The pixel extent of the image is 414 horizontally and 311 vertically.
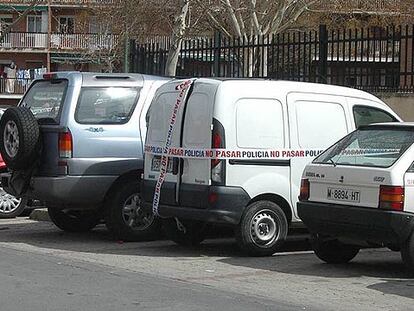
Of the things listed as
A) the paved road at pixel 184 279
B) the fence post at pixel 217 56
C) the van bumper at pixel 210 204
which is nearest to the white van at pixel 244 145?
the van bumper at pixel 210 204

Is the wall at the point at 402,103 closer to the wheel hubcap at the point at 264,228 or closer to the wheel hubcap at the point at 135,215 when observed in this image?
the wheel hubcap at the point at 264,228

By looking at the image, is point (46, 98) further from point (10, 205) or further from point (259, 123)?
point (259, 123)

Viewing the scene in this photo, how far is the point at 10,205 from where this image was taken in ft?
48.0

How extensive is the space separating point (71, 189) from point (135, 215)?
107cm

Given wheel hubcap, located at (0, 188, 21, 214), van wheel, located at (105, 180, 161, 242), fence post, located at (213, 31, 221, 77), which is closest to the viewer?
van wheel, located at (105, 180, 161, 242)

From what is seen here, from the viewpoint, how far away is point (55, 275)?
932 cm

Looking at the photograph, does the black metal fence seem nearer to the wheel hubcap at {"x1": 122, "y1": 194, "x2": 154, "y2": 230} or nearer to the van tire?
the wheel hubcap at {"x1": 122, "y1": 194, "x2": 154, "y2": 230}

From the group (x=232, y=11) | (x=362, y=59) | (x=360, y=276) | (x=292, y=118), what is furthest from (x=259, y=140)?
(x=232, y=11)

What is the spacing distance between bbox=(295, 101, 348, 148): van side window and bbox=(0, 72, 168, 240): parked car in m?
2.43

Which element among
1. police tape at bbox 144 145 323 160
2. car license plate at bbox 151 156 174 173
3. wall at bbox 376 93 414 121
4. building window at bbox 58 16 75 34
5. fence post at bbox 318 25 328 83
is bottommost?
car license plate at bbox 151 156 174 173

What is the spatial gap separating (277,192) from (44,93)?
3.80 meters

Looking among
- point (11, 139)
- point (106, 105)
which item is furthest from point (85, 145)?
point (11, 139)

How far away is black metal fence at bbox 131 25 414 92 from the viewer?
1383cm

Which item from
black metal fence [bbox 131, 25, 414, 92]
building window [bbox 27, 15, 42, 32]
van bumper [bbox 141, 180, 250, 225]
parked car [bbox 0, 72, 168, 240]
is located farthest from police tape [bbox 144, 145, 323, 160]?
building window [bbox 27, 15, 42, 32]
